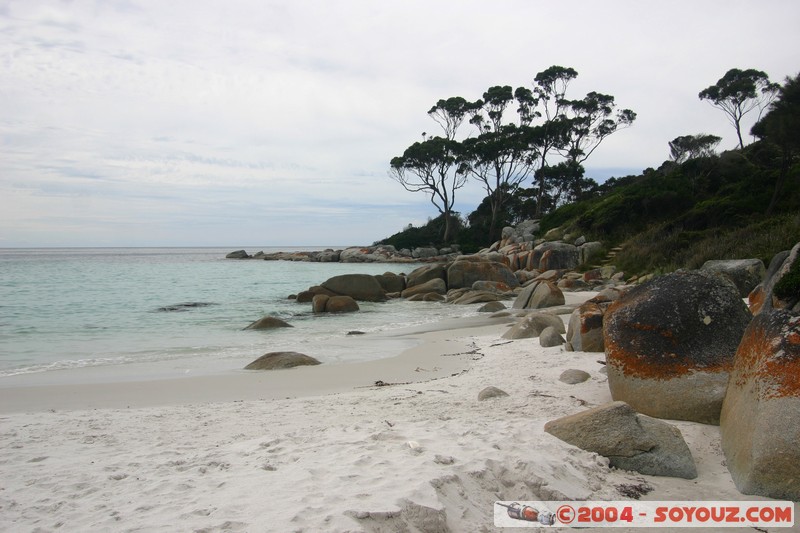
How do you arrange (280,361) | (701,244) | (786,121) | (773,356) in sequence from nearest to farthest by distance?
(773,356) < (280,361) < (701,244) < (786,121)

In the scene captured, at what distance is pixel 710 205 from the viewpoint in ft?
82.7

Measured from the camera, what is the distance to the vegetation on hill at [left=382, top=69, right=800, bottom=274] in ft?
63.8

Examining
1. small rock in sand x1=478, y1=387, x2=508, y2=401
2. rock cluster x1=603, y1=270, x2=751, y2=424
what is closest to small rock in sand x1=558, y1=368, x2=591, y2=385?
small rock in sand x1=478, y1=387, x2=508, y2=401

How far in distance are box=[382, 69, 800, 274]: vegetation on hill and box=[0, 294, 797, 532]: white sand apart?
14.1m

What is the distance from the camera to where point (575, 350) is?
828 centimetres

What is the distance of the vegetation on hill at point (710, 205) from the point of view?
766 inches

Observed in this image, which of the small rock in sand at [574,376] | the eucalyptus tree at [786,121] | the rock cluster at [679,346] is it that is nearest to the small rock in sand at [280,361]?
the small rock in sand at [574,376]

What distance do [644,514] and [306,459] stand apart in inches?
89.0

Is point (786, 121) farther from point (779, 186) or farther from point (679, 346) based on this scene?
point (679, 346)

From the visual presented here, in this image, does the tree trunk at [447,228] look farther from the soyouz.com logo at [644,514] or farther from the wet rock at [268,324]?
the soyouz.com logo at [644,514]

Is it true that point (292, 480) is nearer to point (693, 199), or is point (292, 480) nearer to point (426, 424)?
point (426, 424)

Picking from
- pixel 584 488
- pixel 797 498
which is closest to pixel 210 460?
pixel 584 488

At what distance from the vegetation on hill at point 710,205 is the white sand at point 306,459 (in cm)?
1414

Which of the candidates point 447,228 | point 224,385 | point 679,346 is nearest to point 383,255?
point 447,228
